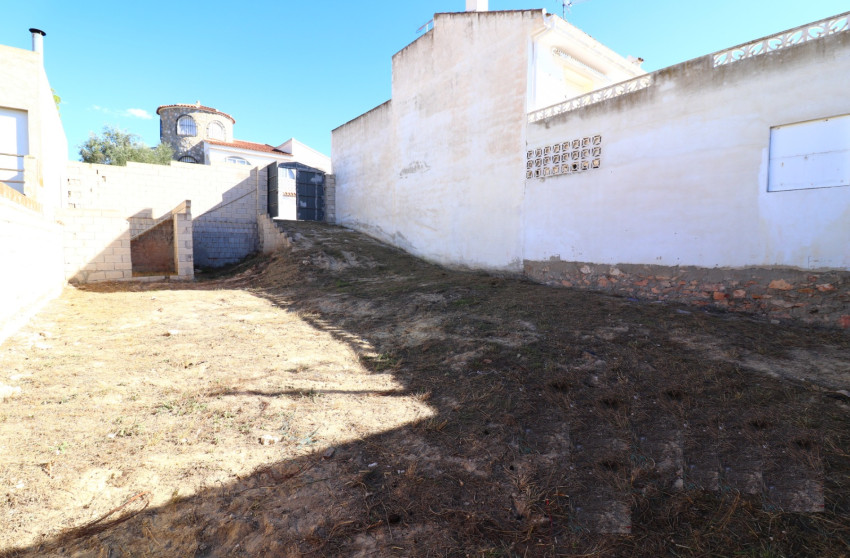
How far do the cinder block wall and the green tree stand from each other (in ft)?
34.0

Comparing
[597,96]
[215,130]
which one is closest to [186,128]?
[215,130]

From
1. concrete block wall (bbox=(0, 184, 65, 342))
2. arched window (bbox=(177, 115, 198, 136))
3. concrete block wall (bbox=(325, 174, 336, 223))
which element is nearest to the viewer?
concrete block wall (bbox=(0, 184, 65, 342))

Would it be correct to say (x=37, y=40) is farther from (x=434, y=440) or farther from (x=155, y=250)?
(x=434, y=440)

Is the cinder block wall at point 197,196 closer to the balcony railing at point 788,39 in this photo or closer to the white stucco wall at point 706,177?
the white stucco wall at point 706,177

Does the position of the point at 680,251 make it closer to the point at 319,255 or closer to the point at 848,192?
the point at 848,192

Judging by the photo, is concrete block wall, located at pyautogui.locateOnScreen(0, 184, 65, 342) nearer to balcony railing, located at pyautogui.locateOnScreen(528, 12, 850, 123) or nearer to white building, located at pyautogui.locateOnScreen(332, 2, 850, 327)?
white building, located at pyautogui.locateOnScreen(332, 2, 850, 327)

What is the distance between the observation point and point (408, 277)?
9.81 meters

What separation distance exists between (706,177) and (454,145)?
20.6 ft

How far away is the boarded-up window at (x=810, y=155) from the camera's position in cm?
493

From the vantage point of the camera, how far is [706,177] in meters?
6.02

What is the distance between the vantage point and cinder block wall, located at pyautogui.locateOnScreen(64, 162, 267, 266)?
38.7 feet

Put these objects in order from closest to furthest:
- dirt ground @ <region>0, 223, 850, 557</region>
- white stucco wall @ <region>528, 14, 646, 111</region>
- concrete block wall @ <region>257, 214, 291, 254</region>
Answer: dirt ground @ <region>0, 223, 850, 557</region>
white stucco wall @ <region>528, 14, 646, 111</region>
concrete block wall @ <region>257, 214, 291, 254</region>

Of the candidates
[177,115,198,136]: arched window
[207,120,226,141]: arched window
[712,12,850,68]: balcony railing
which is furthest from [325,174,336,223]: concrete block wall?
[177,115,198,136]: arched window

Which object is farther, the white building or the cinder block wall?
the cinder block wall
